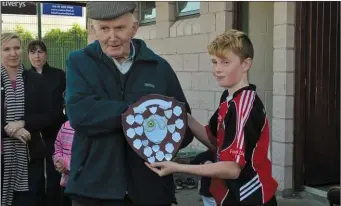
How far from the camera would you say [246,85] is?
94.7 inches

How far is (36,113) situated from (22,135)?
1.06 feet

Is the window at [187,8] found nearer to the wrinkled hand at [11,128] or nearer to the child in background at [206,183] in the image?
the wrinkled hand at [11,128]

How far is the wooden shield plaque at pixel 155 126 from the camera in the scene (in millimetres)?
2238

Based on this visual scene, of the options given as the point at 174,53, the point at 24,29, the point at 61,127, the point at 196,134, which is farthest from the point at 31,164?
the point at 24,29

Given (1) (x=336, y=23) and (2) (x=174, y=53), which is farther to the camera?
(2) (x=174, y=53)

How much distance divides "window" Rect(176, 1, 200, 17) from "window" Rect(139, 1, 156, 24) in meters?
0.84

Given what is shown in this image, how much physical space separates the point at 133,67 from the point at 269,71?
14.3ft

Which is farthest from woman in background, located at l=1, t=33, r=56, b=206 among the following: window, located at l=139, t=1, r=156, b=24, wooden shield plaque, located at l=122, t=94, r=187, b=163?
window, located at l=139, t=1, r=156, b=24

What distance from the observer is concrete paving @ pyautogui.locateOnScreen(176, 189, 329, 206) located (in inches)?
228

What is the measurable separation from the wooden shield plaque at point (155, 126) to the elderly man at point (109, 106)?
52mm

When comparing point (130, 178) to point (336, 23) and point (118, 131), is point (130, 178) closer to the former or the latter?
point (118, 131)

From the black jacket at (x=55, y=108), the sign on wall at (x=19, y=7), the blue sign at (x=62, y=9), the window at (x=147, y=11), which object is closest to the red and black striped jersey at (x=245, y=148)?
the black jacket at (x=55, y=108)

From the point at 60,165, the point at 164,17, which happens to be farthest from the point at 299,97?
the point at 164,17

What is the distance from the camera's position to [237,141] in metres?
2.24
